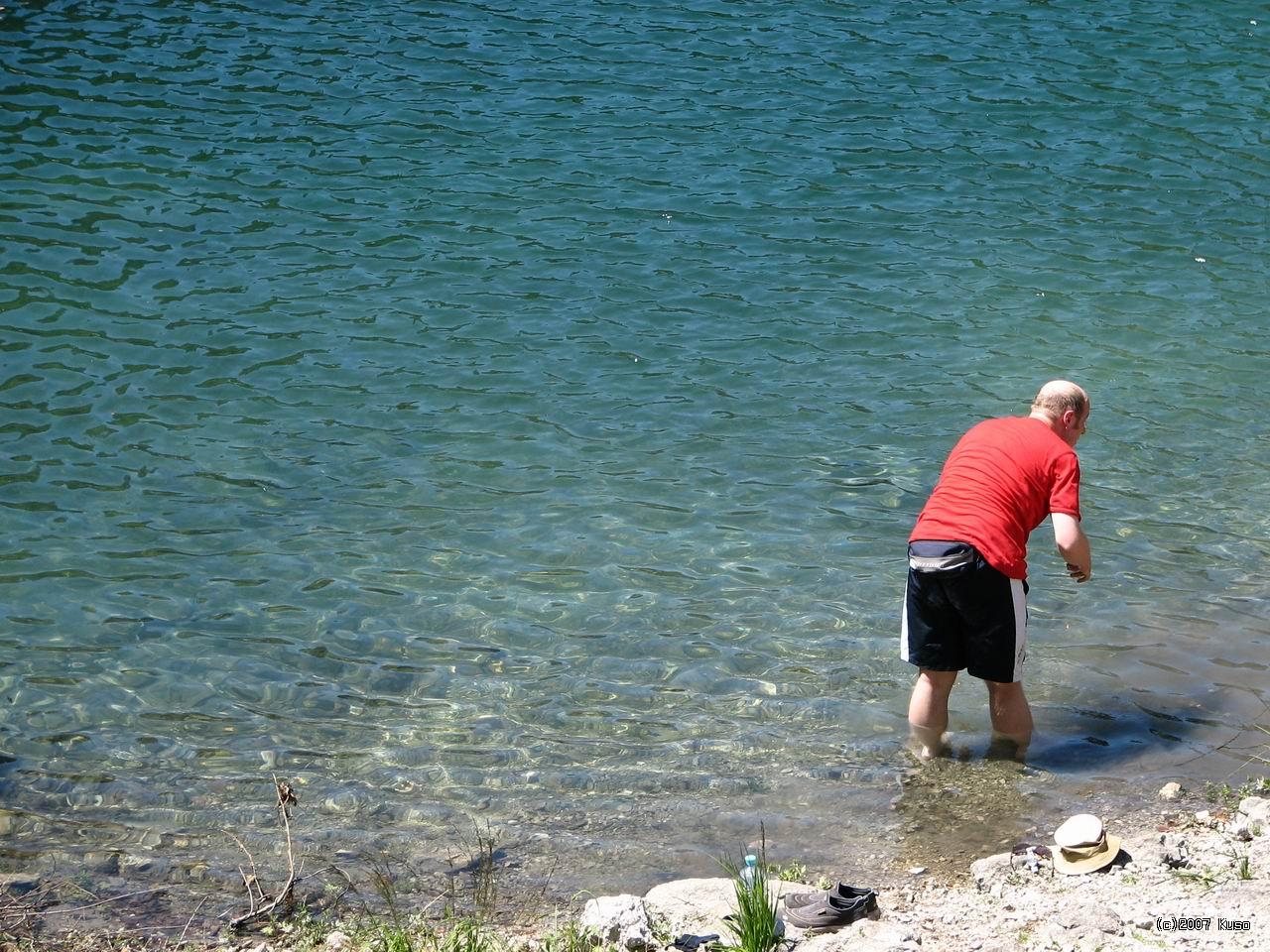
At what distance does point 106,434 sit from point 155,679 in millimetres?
3558

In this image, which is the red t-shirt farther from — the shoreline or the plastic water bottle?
the plastic water bottle

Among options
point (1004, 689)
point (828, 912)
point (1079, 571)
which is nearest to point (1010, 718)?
point (1004, 689)

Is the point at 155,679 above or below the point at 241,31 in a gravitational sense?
below

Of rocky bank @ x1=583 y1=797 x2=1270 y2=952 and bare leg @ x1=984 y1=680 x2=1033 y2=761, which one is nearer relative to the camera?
rocky bank @ x1=583 y1=797 x2=1270 y2=952

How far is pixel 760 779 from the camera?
22.5 feet

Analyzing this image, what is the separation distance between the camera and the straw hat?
5531mm

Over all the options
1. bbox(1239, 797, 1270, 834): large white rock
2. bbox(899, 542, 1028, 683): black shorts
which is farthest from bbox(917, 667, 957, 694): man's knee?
bbox(1239, 797, 1270, 834): large white rock

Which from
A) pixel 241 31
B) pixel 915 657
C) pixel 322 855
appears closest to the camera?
pixel 322 855

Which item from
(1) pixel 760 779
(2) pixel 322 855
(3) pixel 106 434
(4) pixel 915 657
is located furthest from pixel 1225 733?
(3) pixel 106 434

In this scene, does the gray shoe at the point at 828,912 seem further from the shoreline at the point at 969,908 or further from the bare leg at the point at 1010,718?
the bare leg at the point at 1010,718

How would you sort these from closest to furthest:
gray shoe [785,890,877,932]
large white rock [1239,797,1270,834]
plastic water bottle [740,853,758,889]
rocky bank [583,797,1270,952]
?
1. rocky bank [583,797,1270,952]
2. plastic water bottle [740,853,758,889]
3. gray shoe [785,890,877,932]
4. large white rock [1239,797,1270,834]

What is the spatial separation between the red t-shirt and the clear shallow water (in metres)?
1.29

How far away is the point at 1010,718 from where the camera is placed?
7000mm

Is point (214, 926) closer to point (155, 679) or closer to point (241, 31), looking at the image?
point (155, 679)
